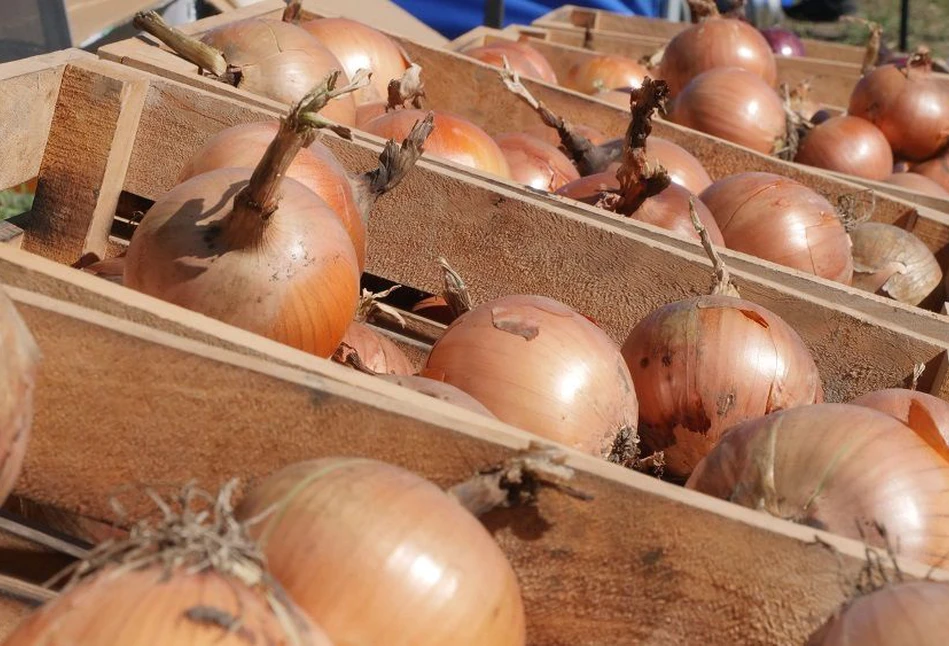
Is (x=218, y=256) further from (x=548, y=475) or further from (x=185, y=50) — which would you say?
(x=185, y=50)

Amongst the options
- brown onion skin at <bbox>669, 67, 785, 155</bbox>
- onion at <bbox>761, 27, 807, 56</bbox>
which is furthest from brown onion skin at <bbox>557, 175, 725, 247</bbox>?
A: onion at <bbox>761, 27, 807, 56</bbox>

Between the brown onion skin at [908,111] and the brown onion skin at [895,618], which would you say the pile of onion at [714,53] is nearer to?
the brown onion skin at [908,111]

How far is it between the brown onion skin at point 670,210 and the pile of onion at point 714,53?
4.78 ft

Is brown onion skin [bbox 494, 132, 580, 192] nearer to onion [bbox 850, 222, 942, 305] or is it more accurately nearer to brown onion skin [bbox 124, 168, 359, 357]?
onion [bbox 850, 222, 942, 305]

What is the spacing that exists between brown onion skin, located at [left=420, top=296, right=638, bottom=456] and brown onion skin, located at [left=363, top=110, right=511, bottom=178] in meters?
0.67

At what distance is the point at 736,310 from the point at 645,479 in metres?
0.63

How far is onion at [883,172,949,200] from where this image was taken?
2.99m

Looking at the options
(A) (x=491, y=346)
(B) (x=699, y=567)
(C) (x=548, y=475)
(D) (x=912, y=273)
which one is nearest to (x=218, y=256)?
(A) (x=491, y=346)

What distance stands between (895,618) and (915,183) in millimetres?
2385

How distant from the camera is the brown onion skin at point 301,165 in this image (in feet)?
4.92

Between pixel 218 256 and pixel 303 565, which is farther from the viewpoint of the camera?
pixel 218 256

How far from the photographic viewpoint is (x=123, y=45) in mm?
1960

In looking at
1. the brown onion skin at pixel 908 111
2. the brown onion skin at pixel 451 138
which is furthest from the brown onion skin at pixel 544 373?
the brown onion skin at pixel 908 111

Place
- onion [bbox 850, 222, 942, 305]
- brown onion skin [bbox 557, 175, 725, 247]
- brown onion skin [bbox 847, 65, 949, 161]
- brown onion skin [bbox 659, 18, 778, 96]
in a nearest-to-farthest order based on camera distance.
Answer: brown onion skin [bbox 557, 175, 725, 247]
onion [bbox 850, 222, 942, 305]
brown onion skin [bbox 847, 65, 949, 161]
brown onion skin [bbox 659, 18, 778, 96]
